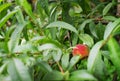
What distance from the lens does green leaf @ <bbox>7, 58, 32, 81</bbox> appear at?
62 cm

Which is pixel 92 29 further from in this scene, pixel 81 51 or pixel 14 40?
pixel 14 40

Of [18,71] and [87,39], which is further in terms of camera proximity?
[87,39]

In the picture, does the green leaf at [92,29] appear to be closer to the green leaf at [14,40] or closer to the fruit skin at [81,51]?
the fruit skin at [81,51]

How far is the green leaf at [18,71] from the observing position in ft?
2.03

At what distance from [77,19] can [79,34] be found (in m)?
0.13

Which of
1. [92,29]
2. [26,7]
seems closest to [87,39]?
[92,29]

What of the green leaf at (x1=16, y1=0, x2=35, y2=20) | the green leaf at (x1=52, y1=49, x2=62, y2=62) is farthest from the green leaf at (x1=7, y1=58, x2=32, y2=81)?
the green leaf at (x1=16, y1=0, x2=35, y2=20)

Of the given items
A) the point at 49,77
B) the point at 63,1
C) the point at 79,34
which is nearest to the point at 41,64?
the point at 49,77

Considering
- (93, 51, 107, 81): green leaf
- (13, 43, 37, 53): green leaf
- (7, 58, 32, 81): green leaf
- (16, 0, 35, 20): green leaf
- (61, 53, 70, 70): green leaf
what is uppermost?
(16, 0, 35, 20): green leaf

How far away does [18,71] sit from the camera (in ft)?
2.05

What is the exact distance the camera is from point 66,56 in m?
0.76

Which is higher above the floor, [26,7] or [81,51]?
[26,7]

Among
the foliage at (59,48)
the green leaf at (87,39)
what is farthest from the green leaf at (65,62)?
the green leaf at (87,39)

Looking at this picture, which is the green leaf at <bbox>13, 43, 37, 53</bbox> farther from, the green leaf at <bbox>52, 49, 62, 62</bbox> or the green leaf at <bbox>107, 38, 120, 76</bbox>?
the green leaf at <bbox>107, 38, 120, 76</bbox>
